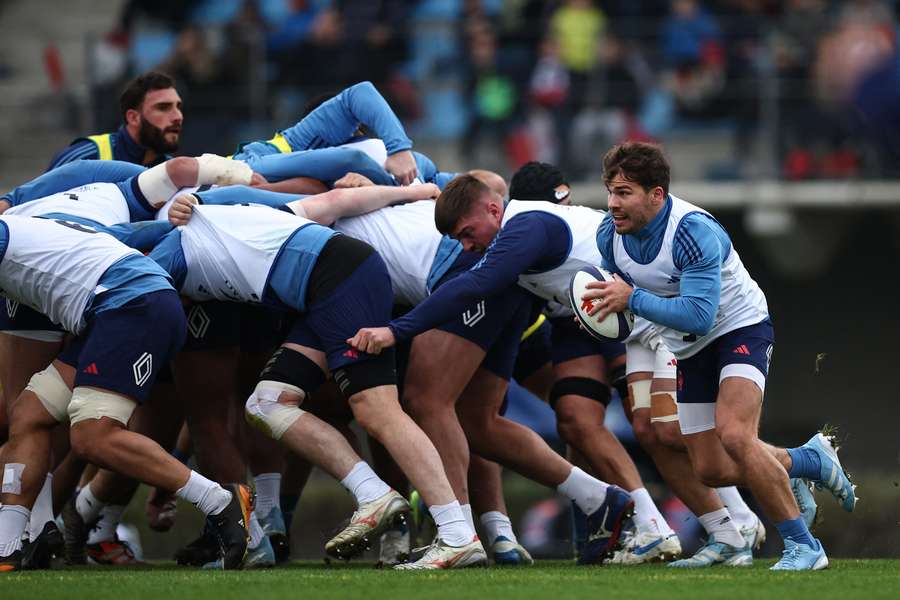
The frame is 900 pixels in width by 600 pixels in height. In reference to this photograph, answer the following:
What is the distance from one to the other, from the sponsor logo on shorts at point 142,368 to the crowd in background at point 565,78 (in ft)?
24.2

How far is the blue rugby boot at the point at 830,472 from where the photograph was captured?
8109 mm

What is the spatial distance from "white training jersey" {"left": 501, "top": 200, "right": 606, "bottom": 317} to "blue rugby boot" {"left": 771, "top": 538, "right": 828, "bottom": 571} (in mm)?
1695

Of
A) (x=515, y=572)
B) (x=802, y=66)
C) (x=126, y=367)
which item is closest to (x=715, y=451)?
(x=515, y=572)

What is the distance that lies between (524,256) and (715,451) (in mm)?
1305

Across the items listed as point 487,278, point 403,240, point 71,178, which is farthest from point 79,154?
point 487,278

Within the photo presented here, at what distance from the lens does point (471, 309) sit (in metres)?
8.29

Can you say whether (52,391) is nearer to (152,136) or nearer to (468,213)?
(468,213)

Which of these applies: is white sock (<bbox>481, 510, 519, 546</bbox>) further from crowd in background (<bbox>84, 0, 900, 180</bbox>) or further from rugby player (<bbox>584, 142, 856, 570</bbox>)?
crowd in background (<bbox>84, 0, 900, 180</bbox>)

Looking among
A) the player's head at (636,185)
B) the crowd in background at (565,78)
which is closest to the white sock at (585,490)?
the player's head at (636,185)

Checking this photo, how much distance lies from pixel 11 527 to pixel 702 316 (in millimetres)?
3465

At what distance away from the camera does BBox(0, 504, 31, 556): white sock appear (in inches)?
311

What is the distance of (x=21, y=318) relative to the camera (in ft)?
28.2

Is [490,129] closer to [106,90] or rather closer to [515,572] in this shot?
[106,90]

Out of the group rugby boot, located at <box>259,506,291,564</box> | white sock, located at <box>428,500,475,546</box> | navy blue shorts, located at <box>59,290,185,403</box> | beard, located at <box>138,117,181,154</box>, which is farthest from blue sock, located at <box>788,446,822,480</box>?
beard, located at <box>138,117,181,154</box>
